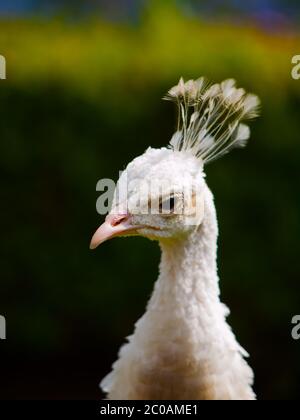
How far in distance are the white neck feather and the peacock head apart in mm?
82

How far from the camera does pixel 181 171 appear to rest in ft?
7.36

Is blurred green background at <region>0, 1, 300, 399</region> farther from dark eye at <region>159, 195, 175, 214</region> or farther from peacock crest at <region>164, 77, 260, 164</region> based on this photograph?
dark eye at <region>159, 195, 175, 214</region>

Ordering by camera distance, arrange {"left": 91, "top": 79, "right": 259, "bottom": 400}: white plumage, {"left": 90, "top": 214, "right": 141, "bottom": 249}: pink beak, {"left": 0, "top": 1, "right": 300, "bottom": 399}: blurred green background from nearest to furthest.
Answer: {"left": 90, "top": 214, "right": 141, "bottom": 249}: pink beak
{"left": 91, "top": 79, "right": 259, "bottom": 400}: white plumage
{"left": 0, "top": 1, "right": 300, "bottom": 399}: blurred green background

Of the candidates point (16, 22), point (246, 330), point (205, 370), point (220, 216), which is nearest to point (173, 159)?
point (205, 370)

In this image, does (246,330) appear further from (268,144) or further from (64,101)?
(64,101)

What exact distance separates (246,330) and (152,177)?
235cm

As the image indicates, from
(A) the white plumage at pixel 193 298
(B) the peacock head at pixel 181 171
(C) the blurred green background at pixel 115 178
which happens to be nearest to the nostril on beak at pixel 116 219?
→ (B) the peacock head at pixel 181 171

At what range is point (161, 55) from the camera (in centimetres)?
419

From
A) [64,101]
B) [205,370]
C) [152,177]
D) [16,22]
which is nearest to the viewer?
[152,177]

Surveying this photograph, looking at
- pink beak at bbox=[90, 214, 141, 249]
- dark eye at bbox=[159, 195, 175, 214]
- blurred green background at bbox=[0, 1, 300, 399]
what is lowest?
pink beak at bbox=[90, 214, 141, 249]

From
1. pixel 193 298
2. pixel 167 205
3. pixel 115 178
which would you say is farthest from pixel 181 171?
pixel 115 178

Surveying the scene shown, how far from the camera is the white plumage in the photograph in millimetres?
2344

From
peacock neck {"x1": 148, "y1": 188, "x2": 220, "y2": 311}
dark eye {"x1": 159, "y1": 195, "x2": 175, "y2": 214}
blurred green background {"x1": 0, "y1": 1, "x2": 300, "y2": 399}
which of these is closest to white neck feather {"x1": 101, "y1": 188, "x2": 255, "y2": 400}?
peacock neck {"x1": 148, "y1": 188, "x2": 220, "y2": 311}

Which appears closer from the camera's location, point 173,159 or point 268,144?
point 173,159
